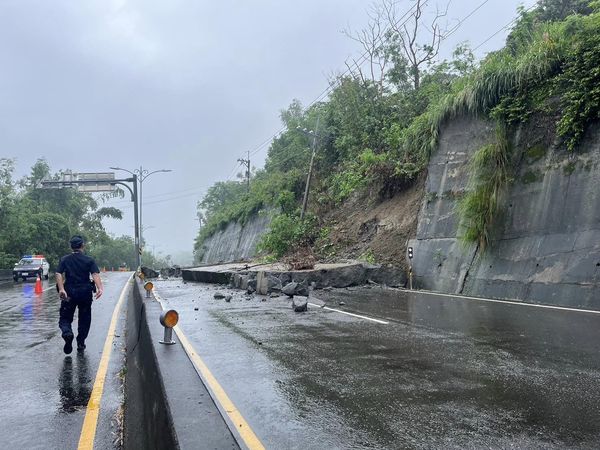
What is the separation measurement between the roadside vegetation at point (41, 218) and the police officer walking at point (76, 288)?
3525 cm

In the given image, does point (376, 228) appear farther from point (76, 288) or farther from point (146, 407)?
point (146, 407)

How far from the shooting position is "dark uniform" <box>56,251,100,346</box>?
25.5ft

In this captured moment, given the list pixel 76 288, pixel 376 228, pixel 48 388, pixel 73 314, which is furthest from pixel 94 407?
pixel 376 228

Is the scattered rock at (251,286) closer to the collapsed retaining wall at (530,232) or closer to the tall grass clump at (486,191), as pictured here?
the collapsed retaining wall at (530,232)

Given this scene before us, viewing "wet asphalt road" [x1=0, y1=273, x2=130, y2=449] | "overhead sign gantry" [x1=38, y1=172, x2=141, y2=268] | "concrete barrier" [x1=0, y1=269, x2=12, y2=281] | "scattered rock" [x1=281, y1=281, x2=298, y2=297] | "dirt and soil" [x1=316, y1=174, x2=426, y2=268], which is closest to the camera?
"wet asphalt road" [x1=0, y1=273, x2=130, y2=449]

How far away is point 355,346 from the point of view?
710 centimetres

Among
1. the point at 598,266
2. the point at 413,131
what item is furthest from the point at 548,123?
the point at 413,131

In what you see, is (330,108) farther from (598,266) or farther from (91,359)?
(91,359)

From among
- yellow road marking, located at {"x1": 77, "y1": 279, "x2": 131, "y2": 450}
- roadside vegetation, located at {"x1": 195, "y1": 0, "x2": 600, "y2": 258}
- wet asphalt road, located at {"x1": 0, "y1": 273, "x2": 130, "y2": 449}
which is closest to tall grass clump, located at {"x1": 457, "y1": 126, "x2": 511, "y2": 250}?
roadside vegetation, located at {"x1": 195, "y1": 0, "x2": 600, "y2": 258}

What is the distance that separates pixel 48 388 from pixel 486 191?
13.3 meters

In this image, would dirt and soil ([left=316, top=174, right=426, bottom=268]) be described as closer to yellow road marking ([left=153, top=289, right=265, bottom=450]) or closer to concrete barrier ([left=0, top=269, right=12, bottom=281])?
yellow road marking ([left=153, top=289, right=265, bottom=450])

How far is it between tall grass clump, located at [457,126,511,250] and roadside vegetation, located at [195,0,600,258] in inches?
1.3

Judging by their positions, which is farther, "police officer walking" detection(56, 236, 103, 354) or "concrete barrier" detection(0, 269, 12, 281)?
"concrete barrier" detection(0, 269, 12, 281)

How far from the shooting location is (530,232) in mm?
13930
